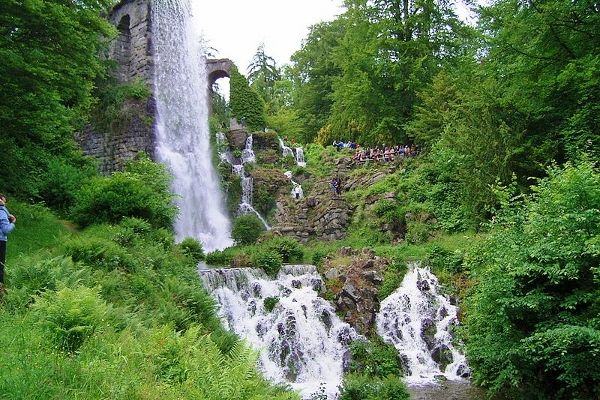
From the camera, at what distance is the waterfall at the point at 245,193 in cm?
2564

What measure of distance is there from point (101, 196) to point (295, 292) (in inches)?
234

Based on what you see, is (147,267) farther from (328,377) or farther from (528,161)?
(528,161)

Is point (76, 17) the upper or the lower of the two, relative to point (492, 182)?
upper

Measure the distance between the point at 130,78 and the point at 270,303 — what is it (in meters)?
16.5

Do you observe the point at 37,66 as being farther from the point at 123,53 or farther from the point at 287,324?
the point at 123,53

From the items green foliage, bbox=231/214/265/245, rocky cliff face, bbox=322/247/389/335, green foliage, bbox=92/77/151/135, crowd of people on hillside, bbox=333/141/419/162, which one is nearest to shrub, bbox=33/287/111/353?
rocky cliff face, bbox=322/247/389/335

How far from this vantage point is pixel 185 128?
26.0 meters

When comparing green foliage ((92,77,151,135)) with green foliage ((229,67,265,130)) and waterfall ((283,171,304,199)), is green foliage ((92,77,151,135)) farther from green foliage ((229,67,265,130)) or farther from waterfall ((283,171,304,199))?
green foliage ((229,67,265,130))

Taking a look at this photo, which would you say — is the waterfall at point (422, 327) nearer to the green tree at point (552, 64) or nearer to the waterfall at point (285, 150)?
the green tree at point (552, 64)

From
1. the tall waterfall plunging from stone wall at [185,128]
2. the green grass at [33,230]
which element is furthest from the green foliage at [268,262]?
the tall waterfall plunging from stone wall at [185,128]

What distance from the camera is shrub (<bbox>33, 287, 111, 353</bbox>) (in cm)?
→ 522

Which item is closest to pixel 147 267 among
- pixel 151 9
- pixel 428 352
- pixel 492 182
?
pixel 428 352

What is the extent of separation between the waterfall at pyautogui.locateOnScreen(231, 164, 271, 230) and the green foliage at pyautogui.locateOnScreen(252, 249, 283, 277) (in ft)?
27.8

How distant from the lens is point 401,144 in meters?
28.3
